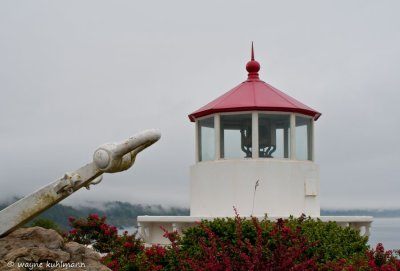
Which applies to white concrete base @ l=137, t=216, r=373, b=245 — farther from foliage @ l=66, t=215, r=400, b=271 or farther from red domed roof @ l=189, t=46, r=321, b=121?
red domed roof @ l=189, t=46, r=321, b=121

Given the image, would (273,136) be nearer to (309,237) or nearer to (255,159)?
(255,159)

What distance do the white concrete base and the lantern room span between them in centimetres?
62

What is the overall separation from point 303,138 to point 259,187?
65.8 inches

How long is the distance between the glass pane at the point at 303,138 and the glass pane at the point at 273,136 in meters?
0.31

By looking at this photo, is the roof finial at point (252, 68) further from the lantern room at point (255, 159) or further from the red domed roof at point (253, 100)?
the lantern room at point (255, 159)

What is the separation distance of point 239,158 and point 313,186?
161cm

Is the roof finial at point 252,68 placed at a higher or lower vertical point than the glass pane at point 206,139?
higher

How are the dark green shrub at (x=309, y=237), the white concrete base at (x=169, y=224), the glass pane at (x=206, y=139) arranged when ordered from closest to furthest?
the dark green shrub at (x=309, y=237)
the white concrete base at (x=169, y=224)
the glass pane at (x=206, y=139)

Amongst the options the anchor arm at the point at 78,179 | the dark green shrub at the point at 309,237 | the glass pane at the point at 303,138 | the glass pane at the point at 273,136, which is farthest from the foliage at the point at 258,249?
the glass pane at the point at 303,138

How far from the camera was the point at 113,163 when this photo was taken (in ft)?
24.2

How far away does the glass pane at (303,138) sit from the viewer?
43.9 feet

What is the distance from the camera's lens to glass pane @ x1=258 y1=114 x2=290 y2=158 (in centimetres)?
1294

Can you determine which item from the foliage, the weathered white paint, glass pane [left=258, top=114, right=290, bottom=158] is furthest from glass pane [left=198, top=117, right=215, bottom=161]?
the foliage

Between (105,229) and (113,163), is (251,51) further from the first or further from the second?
(113,163)
